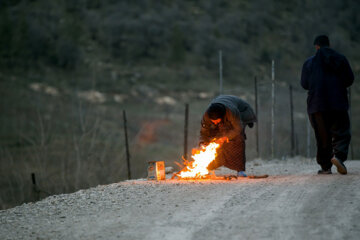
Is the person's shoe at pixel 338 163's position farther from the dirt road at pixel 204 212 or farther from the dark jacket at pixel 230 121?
the dark jacket at pixel 230 121

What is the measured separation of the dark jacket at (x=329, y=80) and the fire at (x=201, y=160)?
6.65ft

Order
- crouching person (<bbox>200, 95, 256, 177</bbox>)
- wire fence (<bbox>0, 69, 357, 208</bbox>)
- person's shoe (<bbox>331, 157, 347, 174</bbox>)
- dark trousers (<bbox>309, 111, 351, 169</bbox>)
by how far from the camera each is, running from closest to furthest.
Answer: person's shoe (<bbox>331, 157, 347, 174</bbox>) → dark trousers (<bbox>309, 111, 351, 169</bbox>) → crouching person (<bbox>200, 95, 256, 177</bbox>) → wire fence (<bbox>0, 69, 357, 208</bbox>)

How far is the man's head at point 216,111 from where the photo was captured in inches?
379

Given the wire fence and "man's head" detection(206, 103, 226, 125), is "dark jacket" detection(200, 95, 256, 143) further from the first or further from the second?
the wire fence

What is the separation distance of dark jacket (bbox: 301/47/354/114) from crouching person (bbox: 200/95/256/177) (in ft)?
4.58

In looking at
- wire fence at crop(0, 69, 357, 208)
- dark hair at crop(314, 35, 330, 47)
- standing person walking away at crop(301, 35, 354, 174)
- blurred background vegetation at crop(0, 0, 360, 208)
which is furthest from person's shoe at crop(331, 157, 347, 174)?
blurred background vegetation at crop(0, 0, 360, 208)

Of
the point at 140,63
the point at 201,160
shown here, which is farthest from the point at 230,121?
the point at 140,63

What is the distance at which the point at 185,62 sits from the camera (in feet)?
179

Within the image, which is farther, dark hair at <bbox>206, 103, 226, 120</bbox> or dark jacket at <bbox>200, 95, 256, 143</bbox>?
dark jacket at <bbox>200, 95, 256, 143</bbox>

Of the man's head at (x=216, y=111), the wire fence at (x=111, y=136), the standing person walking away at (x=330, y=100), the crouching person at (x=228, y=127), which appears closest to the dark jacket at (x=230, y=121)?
the crouching person at (x=228, y=127)

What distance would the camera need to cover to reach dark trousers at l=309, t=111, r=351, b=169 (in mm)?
9095

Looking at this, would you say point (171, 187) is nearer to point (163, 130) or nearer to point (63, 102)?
point (163, 130)

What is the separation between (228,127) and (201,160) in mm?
875

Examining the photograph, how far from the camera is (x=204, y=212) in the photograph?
22.2ft
